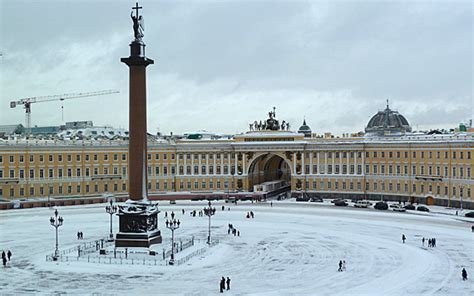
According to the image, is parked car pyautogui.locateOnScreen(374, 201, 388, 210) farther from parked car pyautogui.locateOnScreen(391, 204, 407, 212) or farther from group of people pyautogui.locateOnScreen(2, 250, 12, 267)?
group of people pyautogui.locateOnScreen(2, 250, 12, 267)

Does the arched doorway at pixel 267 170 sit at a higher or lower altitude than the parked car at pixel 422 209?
higher

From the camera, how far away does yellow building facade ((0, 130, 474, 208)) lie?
77312 mm

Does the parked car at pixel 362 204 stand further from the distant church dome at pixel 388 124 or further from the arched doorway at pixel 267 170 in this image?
the distant church dome at pixel 388 124

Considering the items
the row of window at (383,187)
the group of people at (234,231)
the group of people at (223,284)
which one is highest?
the row of window at (383,187)

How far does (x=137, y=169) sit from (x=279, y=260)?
13.1 metres

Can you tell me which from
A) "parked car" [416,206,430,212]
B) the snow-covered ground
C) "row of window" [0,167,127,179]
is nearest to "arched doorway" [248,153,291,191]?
"row of window" [0,167,127,179]

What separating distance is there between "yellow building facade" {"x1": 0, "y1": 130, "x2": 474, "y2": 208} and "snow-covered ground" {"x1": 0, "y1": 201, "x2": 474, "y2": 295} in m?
11.4

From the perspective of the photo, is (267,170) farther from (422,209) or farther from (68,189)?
(422,209)

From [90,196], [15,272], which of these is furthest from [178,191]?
[15,272]

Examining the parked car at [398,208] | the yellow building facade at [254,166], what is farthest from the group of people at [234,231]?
the yellow building facade at [254,166]

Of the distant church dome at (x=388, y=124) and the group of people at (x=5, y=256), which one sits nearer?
the group of people at (x=5, y=256)

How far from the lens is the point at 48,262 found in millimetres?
42156

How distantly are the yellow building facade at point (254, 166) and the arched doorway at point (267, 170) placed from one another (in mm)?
307

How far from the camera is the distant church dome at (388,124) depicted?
10535 centimetres
